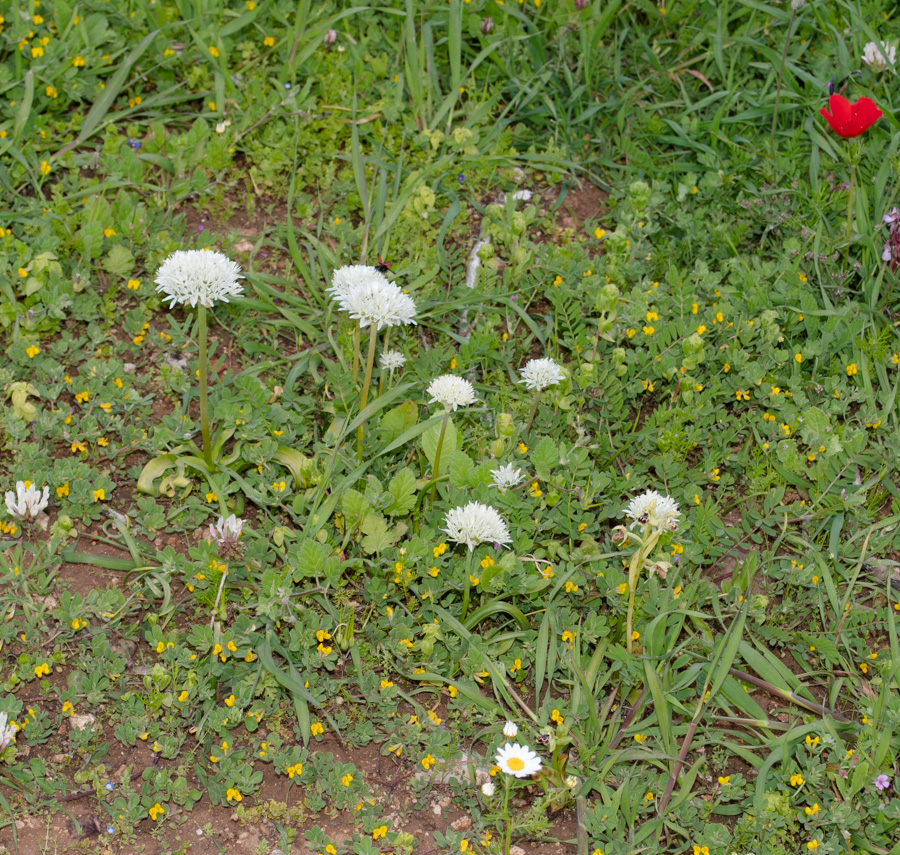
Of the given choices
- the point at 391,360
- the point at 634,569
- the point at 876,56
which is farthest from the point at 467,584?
the point at 876,56

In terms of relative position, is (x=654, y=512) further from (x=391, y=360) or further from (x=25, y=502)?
(x=25, y=502)

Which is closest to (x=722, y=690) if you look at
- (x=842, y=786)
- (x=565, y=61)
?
(x=842, y=786)

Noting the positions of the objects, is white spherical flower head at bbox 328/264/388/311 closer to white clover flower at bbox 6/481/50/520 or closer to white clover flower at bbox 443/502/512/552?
white clover flower at bbox 443/502/512/552

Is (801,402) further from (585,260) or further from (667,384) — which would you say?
(585,260)

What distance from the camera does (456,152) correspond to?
13.8ft

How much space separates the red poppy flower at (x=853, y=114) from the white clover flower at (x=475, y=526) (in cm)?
218

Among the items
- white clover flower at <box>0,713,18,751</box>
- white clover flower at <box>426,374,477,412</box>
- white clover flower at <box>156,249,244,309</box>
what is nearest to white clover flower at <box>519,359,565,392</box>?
white clover flower at <box>426,374,477,412</box>

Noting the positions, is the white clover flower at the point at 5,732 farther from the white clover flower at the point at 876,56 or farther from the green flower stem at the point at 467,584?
the white clover flower at the point at 876,56

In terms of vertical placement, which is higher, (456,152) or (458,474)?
(456,152)

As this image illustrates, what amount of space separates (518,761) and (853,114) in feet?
9.19

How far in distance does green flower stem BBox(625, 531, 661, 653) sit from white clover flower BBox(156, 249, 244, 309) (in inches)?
55.5

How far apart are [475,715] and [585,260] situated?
194 cm

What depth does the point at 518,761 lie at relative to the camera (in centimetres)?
251

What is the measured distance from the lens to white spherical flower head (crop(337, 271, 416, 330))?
9.75 ft
